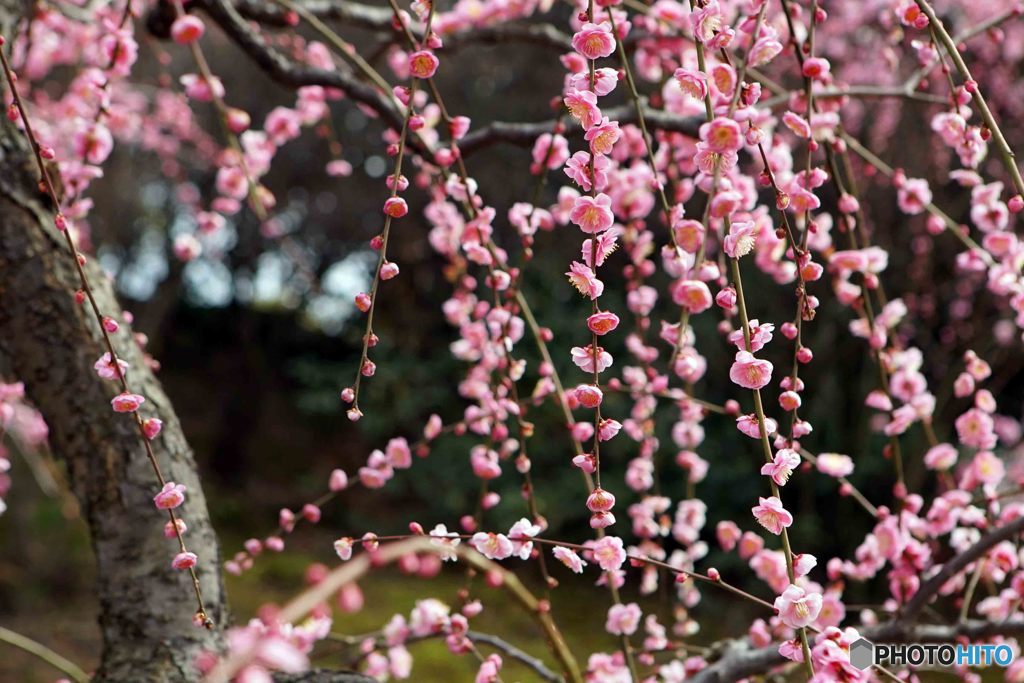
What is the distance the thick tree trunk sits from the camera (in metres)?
1.24

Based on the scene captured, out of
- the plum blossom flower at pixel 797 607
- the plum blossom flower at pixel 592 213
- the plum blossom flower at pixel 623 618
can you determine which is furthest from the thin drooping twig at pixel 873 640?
the plum blossom flower at pixel 592 213

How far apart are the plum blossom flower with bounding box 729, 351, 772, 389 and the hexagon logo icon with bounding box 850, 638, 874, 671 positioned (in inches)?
23.0

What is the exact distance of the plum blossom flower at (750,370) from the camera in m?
0.78

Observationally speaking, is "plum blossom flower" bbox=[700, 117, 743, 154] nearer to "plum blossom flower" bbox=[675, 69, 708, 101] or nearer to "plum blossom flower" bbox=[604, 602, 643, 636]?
"plum blossom flower" bbox=[675, 69, 708, 101]

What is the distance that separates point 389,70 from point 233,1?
3522 mm

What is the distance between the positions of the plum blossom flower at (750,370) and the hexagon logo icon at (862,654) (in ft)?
1.91

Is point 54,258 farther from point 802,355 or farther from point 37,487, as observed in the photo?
point 37,487

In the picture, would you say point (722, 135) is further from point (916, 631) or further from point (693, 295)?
point (916, 631)

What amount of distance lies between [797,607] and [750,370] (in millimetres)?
205

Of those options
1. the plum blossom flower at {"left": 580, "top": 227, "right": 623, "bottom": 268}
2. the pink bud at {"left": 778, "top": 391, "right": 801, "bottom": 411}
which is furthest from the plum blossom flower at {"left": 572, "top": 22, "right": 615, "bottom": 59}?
the pink bud at {"left": 778, "top": 391, "right": 801, "bottom": 411}

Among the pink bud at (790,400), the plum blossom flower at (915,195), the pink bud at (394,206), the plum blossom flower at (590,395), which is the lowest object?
the plum blossom flower at (590,395)

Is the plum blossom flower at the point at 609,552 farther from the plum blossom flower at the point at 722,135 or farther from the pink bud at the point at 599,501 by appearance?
the plum blossom flower at the point at 722,135

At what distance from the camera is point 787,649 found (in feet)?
2.65

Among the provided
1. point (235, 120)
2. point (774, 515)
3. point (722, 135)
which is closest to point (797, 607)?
point (774, 515)
